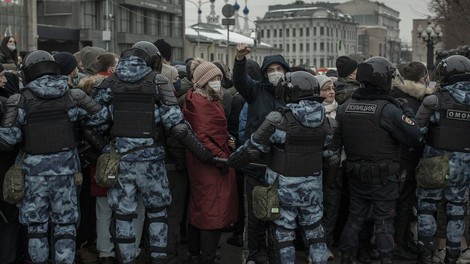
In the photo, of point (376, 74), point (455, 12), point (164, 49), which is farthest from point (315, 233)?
point (455, 12)

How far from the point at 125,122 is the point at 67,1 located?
44.0 metres

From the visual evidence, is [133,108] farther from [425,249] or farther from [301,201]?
[425,249]

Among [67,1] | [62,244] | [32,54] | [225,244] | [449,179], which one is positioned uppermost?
[67,1]

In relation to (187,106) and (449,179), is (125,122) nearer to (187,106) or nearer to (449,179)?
(187,106)

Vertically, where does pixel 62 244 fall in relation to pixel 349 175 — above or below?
below

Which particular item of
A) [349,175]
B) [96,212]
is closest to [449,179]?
[349,175]

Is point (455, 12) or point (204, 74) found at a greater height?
point (455, 12)

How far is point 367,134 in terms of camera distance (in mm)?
5703

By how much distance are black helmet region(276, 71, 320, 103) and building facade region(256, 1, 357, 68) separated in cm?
12500

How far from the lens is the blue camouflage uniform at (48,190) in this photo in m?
5.34

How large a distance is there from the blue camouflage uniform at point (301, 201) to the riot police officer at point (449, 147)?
140 centimetres

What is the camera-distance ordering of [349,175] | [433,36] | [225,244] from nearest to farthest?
[349,175]
[225,244]
[433,36]

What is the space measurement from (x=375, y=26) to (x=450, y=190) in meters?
154

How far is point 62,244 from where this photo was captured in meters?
5.46
